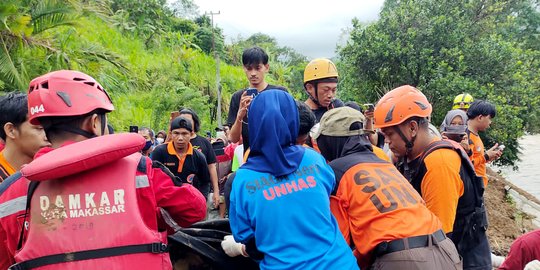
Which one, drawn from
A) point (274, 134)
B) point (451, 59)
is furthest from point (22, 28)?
point (451, 59)

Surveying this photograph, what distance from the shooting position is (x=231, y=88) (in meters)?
23.0

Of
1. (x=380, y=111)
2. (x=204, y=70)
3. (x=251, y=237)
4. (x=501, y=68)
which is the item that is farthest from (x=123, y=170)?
(x=204, y=70)

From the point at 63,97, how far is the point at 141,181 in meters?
0.53

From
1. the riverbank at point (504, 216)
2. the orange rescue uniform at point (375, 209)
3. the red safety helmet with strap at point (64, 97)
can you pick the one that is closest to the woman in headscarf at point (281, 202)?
the orange rescue uniform at point (375, 209)

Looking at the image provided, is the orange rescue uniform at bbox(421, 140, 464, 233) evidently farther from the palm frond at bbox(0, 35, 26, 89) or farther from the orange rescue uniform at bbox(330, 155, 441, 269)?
the palm frond at bbox(0, 35, 26, 89)

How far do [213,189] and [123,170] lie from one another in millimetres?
4093

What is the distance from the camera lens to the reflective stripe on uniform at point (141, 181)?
1718 millimetres

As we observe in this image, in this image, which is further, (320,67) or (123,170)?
(320,67)

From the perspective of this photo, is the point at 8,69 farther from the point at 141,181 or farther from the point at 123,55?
the point at 123,55

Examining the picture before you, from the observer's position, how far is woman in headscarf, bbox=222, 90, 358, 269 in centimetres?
195

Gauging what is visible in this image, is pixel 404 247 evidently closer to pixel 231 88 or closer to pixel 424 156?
pixel 424 156

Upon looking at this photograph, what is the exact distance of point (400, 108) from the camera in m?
2.72

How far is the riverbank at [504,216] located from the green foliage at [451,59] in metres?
1.49

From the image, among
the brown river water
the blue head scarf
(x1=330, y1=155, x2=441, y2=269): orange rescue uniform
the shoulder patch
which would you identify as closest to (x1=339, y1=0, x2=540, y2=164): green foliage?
the brown river water
